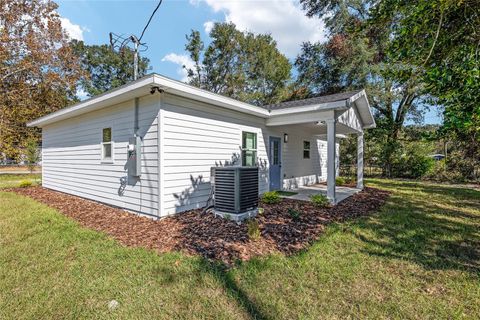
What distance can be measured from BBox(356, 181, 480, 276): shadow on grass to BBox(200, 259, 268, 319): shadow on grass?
2102 millimetres

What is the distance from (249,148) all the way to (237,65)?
17.7m

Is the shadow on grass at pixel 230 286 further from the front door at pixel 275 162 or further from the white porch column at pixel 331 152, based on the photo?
the front door at pixel 275 162

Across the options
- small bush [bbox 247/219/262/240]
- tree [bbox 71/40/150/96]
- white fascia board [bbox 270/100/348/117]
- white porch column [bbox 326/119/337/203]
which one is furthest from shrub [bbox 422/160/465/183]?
tree [bbox 71/40/150/96]

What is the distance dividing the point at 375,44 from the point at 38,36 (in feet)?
69.7

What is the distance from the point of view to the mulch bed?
11.5ft

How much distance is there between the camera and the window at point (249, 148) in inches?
285

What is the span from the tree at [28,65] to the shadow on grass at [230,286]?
1755 cm

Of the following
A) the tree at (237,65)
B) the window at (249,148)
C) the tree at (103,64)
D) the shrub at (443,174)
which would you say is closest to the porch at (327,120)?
the window at (249,148)

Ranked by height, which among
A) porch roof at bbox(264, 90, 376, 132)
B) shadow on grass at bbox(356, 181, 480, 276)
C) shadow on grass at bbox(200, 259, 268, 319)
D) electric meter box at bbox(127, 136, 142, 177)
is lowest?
shadow on grass at bbox(200, 259, 268, 319)

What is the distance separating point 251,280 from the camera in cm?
268

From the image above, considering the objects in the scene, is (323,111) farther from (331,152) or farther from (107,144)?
(107,144)

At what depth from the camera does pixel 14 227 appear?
448 centimetres

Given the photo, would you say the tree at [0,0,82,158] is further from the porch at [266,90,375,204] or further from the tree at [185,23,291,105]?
the porch at [266,90,375,204]

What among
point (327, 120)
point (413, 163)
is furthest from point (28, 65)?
point (413, 163)
